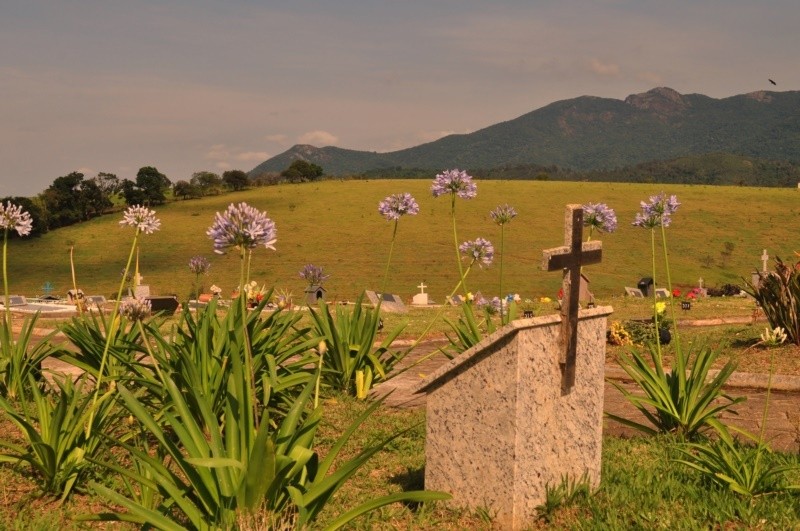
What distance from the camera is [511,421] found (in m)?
4.72

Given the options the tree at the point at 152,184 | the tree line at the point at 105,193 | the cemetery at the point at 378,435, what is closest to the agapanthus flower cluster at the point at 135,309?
the cemetery at the point at 378,435

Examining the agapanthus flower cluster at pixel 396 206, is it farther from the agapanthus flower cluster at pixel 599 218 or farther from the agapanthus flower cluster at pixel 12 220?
the agapanthus flower cluster at pixel 12 220

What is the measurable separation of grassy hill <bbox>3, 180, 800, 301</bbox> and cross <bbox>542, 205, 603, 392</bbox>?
3679 centimetres

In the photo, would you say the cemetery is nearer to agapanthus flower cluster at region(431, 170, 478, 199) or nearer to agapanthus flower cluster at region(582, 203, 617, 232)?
agapanthus flower cluster at region(582, 203, 617, 232)

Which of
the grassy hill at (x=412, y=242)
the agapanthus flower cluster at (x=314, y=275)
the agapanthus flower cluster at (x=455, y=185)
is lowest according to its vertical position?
the grassy hill at (x=412, y=242)

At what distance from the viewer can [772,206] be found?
74562 millimetres

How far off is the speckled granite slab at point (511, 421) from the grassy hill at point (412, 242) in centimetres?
3688

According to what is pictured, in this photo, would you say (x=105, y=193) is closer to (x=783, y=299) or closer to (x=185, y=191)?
(x=185, y=191)

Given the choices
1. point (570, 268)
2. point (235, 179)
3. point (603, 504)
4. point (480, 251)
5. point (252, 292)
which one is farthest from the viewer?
point (235, 179)

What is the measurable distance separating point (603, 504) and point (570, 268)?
4.94ft

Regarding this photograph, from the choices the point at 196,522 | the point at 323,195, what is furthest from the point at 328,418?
the point at 323,195

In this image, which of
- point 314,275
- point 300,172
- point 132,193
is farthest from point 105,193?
point 314,275

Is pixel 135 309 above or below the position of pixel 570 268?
below

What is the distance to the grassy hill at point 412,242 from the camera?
51.1 meters
